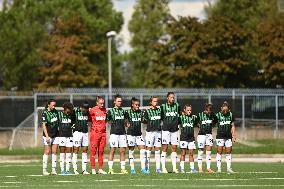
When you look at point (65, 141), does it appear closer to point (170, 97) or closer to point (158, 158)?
point (158, 158)

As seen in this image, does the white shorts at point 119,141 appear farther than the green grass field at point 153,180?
Yes

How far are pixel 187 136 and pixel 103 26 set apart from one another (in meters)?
55.2

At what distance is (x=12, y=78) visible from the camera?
8275cm

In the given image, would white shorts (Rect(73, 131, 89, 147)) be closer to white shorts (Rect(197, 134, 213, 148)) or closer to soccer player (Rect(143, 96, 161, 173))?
soccer player (Rect(143, 96, 161, 173))

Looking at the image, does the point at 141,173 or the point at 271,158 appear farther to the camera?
the point at 271,158

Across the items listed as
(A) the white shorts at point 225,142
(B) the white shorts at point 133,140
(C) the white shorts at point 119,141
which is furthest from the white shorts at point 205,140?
(C) the white shorts at point 119,141

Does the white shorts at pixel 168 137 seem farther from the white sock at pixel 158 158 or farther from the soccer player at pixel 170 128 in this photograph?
the white sock at pixel 158 158

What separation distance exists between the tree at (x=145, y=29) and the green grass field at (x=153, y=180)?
5694cm

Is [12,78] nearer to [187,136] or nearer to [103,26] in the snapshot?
[103,26]

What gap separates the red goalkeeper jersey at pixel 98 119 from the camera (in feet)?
109

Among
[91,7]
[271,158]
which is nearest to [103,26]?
[91,7]

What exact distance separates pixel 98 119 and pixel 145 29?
58791 mm

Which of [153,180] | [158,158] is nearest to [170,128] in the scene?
[158,158]

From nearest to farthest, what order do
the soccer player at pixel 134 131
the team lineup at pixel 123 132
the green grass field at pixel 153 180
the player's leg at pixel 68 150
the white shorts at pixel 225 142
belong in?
the green grass field at pixel 153 180 → the team lineup at pixel 123 132 → the player's leg at pixel 68 150 → the soccer player at pixel 134 131 → the white shorts at pixel 225 142
